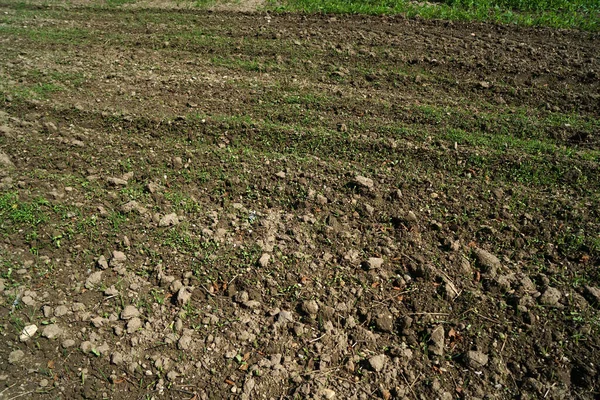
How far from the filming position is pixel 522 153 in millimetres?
4203

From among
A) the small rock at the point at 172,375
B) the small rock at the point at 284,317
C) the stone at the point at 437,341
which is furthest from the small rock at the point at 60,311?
the stone at the point at 437,341

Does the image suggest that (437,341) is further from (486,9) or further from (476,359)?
(486,9)

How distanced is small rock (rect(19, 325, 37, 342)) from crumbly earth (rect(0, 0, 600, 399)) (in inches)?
0.6

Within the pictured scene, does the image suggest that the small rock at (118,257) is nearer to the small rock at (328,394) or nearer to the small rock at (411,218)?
the small rock at (328,394)

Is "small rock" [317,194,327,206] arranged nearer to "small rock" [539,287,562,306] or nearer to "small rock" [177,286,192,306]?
"small rock" [177,286,192,306]

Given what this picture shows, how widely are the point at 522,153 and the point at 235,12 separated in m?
5.15

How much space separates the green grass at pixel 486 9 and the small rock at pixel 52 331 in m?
6.09

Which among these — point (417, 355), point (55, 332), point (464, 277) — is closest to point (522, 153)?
point (464, 277)

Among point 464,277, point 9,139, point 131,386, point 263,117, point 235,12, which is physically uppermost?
point 235,12

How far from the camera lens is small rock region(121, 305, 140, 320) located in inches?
113

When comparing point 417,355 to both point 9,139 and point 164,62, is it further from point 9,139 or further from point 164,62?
point 164,62

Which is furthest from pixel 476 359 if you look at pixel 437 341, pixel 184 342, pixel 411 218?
pixel 184 342

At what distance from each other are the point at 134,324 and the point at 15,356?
695 mm

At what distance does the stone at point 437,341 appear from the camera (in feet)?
9.00
